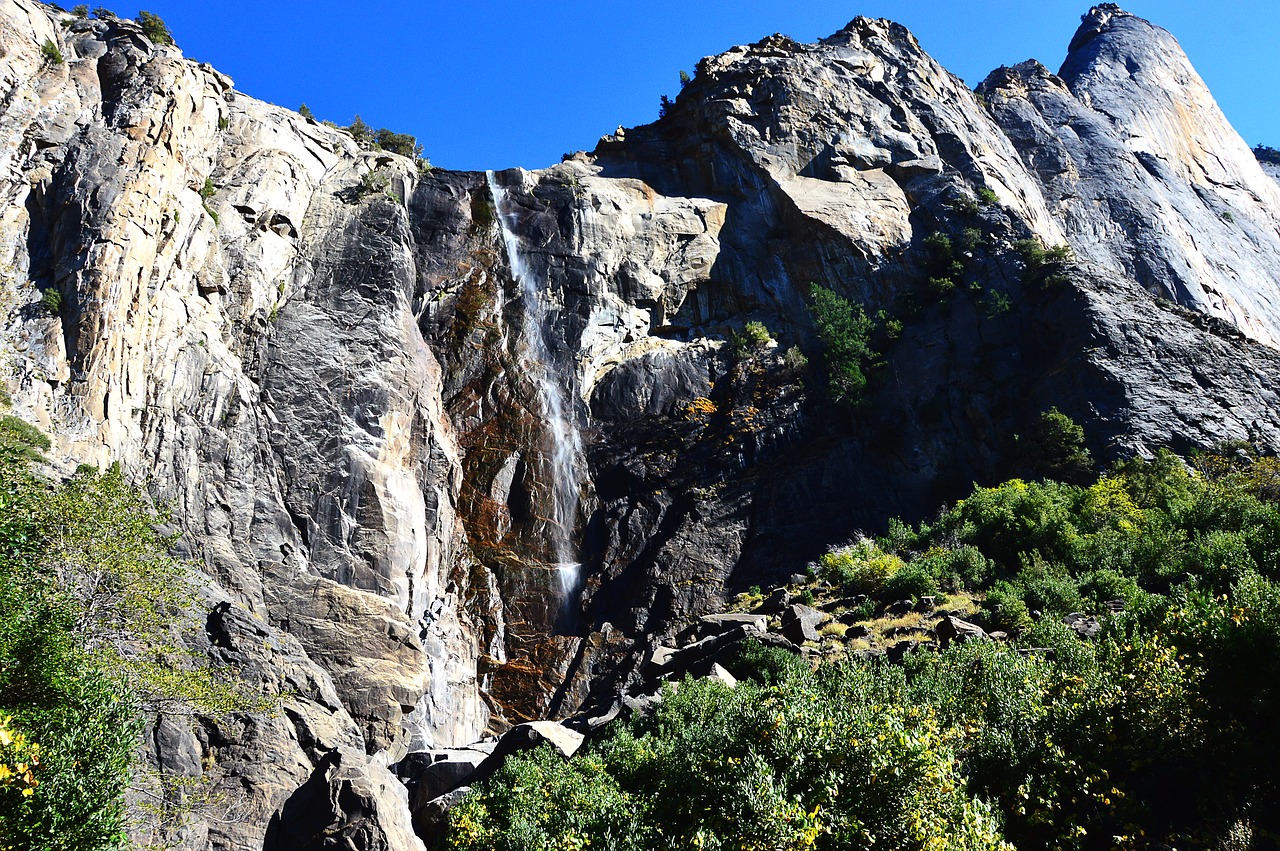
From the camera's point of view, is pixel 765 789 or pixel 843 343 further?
pixel 843 343

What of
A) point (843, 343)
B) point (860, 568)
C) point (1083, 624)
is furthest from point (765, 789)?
point (843, 343)

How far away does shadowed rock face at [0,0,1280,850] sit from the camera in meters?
27.2

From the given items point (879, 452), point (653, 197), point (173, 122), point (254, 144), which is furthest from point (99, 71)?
point (879, 452)

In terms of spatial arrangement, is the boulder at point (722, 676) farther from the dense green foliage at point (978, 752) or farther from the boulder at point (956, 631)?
the boulder at point (956, 631)

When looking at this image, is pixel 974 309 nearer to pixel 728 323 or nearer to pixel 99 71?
pixel 728 323

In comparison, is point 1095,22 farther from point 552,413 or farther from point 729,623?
point 729,623

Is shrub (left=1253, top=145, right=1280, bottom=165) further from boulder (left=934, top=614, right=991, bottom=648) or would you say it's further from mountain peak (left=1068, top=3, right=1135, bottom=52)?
boulder (left=934, top=614, right=991, bottom=648)

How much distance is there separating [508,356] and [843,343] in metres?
14.8

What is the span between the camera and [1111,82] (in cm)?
6366

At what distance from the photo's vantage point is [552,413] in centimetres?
3872

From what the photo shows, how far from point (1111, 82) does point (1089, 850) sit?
6529 cm

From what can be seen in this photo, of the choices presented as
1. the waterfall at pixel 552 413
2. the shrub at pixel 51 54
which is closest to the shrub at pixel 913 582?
the waterfall at pixel 552 413

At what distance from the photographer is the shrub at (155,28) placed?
129 ft

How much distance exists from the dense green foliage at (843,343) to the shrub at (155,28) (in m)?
30.9
